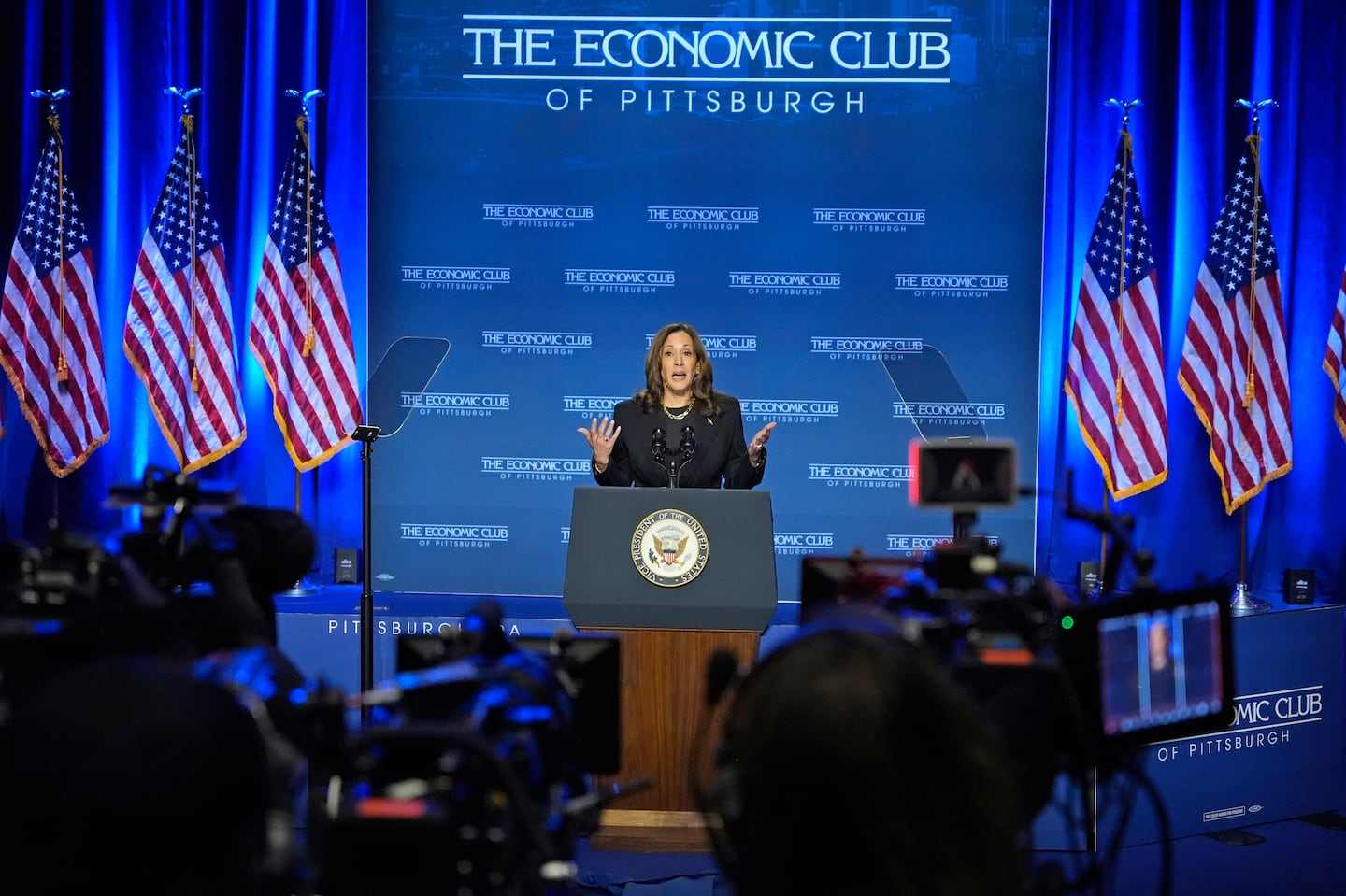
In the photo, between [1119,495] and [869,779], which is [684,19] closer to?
[1119,495]

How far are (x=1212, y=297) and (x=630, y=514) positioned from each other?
10.6 feet

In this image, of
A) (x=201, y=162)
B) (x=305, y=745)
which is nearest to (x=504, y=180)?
(x=201, y=162)

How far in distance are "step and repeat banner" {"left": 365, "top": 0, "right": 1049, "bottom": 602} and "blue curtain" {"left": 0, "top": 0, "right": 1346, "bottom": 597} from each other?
165 mm

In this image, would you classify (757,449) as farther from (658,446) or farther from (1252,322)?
(1252,322)

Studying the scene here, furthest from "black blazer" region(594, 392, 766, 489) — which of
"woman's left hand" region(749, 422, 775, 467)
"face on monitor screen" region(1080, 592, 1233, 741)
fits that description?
"face on monitor screen" region(1080, 592, 1233, 741)

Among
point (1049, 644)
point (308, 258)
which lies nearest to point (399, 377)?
point (308, 258)

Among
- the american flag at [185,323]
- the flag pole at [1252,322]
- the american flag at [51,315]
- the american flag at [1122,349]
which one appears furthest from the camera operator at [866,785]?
the american flag at [51,315]

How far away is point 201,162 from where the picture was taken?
20.7 ft

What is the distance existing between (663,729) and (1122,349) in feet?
9.80

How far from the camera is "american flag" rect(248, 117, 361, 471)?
6.02 metres

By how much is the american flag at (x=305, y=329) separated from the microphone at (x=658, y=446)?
76.2 inches

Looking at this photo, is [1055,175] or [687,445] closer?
[687,445]

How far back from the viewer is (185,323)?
19.9 feet

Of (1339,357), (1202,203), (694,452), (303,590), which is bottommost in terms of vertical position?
(303,590)
